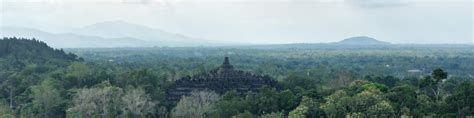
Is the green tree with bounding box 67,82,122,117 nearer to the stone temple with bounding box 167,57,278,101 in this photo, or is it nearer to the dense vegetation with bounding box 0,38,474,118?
the dense vegetation with bounding box 0,38,474,118

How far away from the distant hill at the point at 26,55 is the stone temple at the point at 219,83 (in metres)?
32.3

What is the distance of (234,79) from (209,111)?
25.6 ft

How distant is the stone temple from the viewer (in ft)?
172

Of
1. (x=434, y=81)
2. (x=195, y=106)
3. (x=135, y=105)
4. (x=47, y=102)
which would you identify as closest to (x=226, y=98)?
(x=195, y=106)

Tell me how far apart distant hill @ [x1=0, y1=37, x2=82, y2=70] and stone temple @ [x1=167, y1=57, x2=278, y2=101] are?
3227 cm

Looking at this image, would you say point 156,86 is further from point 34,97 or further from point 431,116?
point 431,116

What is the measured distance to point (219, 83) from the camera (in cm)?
5284

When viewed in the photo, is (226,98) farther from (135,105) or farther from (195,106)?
(135,105)

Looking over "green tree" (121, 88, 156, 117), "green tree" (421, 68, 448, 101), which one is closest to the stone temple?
"green tree" (121, 88, 156, 117)

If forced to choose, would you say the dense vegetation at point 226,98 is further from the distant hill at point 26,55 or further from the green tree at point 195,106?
the distant hill at point 26,55

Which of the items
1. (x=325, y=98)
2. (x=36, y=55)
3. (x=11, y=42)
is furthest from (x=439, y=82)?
(x=11, y=42)

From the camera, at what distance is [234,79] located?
53281 mm

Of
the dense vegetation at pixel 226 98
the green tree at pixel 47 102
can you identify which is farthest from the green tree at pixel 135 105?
the green tree at pixel 47 102

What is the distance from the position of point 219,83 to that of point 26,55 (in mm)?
47191
